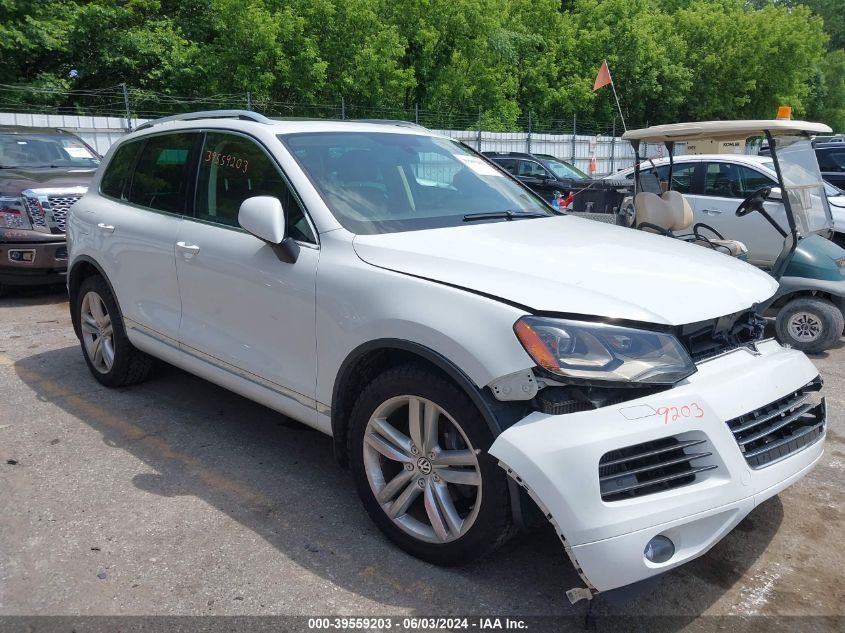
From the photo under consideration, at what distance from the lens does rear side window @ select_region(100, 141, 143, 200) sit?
15.9 feet

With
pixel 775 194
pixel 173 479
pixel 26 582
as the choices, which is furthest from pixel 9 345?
pixel 775 194

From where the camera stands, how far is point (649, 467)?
93.2 inches

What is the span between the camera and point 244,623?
8.58 feet

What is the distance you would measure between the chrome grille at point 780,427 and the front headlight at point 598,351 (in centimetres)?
32

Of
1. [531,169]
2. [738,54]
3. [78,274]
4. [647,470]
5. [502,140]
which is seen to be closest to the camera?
[647,470]

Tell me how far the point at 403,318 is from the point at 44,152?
8.46 m

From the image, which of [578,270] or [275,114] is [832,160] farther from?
[275,114]

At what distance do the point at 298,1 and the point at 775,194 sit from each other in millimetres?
18832

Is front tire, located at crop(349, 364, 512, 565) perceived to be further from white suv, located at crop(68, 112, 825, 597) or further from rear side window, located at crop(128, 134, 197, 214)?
rear side window, located at crop(128, 134, 197, 214)

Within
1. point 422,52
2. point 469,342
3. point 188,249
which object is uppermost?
point 422,52

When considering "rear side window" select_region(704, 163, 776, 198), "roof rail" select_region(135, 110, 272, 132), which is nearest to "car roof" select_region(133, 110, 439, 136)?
"roof rail" select_region(135, 110, 272, 132)

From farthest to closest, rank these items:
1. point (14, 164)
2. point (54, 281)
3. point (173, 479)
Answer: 1. point (14, 164)
2. point (54, 281)
3. point (173, 479)

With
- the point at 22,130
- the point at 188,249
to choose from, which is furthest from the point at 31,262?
the point at 188,249

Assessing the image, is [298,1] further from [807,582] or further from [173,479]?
[807,582]
